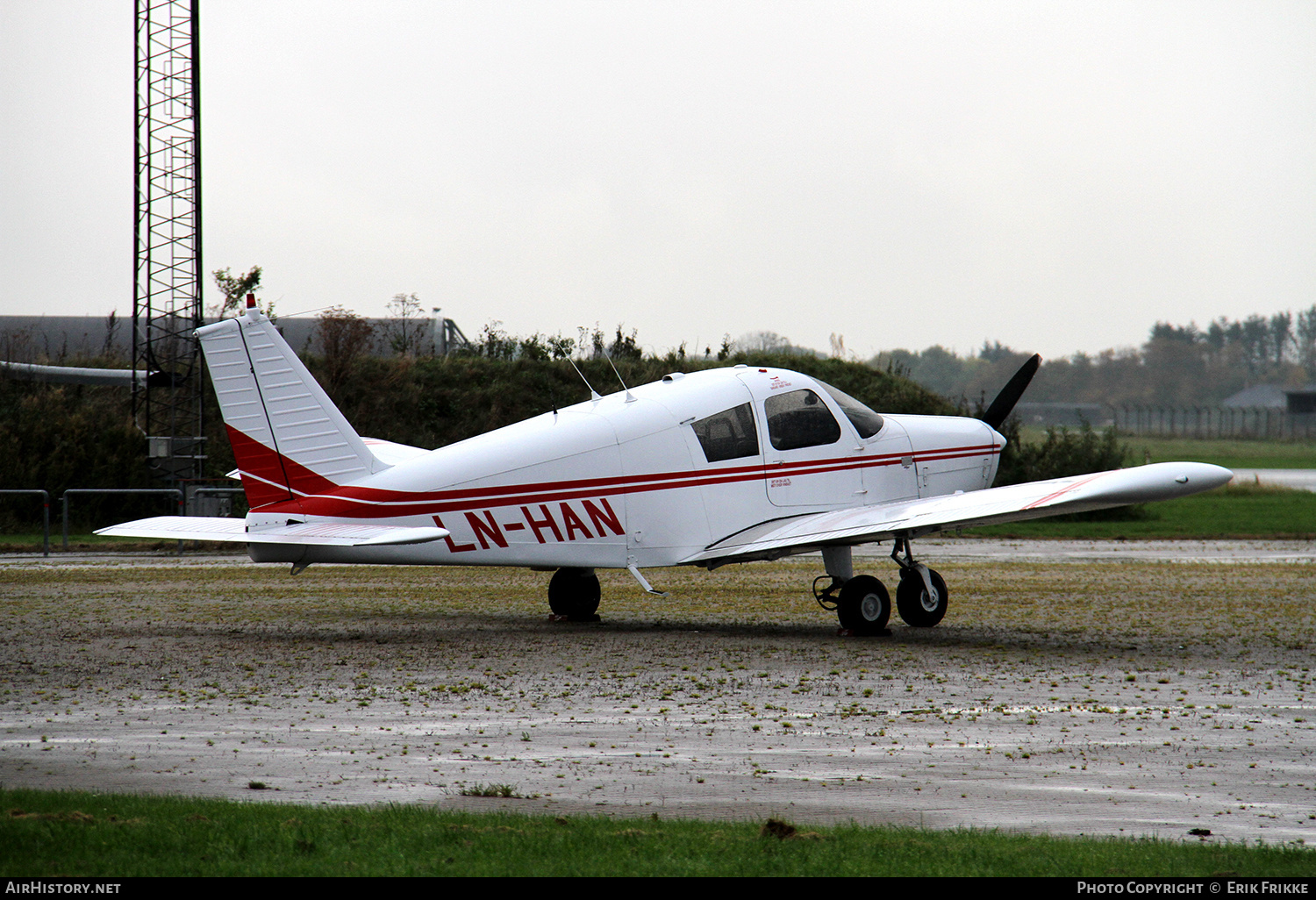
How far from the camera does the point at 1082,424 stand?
34062mm

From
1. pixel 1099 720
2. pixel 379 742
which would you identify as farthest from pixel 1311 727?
pixel 379 742

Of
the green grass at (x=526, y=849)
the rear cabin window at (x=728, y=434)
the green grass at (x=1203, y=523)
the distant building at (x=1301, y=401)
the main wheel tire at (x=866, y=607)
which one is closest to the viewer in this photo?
the green grass at (x=526, y=849)

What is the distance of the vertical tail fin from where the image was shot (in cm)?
1220

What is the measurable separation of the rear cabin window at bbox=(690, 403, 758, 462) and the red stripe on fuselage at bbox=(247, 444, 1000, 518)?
172 mm

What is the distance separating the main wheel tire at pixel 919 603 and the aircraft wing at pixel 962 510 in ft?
2.82

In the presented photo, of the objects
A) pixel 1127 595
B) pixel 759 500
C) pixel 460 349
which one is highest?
pixel 460 349

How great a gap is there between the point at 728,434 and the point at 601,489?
5.00 ft

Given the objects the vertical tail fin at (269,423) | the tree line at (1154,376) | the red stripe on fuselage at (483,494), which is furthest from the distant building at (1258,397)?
the vertical tail fin at (269,423)

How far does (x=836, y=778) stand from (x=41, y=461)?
29936 mm

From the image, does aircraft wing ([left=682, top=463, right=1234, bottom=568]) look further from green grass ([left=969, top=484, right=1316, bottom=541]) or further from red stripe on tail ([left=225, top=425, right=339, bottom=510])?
green grass ([left=969, top=484, right=1316, bottom=541])

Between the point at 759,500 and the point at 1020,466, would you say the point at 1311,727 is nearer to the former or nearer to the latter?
the point at 759,500

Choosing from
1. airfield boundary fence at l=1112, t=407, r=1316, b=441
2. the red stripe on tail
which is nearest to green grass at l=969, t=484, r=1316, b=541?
the red stripe on tail

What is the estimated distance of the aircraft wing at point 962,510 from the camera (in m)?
10.7

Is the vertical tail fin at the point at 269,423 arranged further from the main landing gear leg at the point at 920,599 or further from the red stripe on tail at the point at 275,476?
the main landing gear leg at the point at 920,599
